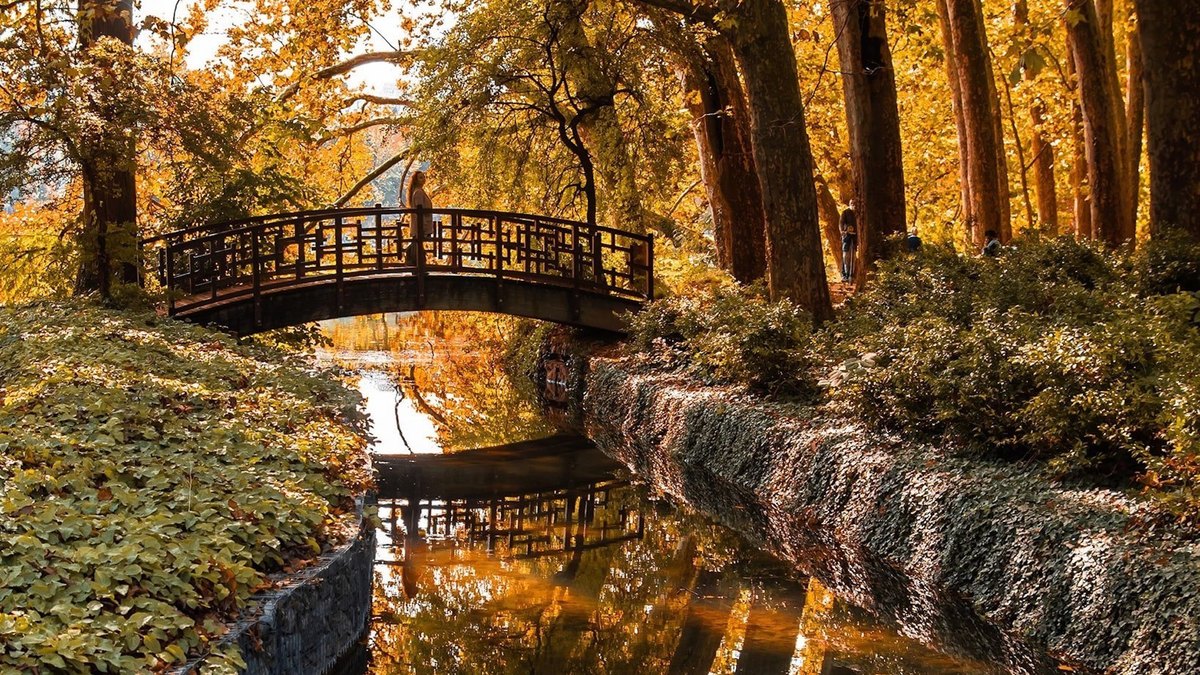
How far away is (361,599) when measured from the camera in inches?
329

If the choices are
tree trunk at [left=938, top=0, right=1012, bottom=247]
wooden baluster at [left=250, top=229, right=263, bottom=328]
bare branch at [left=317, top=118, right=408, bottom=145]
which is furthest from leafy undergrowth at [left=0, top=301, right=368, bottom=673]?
bare branch at [left=317, top=118, right=408, bottom=145]

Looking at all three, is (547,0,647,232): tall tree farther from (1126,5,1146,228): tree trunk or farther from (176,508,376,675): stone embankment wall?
(176,508,376,675): stone embankment wall

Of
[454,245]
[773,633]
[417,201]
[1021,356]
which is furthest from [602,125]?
[773,633]

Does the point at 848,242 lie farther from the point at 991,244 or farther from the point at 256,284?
the point at 256,284

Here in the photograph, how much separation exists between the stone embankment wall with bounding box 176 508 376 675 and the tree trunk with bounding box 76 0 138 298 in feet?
32.8

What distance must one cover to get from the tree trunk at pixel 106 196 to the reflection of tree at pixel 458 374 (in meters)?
5.21

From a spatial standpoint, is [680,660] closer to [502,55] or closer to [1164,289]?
[1164,289]

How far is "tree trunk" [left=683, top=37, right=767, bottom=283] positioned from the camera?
20781 millimetres

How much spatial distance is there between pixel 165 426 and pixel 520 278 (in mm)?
12324

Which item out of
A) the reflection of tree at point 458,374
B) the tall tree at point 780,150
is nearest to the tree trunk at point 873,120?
the tall tree at point 780,150

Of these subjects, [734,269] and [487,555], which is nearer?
[487,555]

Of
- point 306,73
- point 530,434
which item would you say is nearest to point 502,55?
point 306,73

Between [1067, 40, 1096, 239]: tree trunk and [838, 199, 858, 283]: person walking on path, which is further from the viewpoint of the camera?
[838, 199, 858, 283]: person walking on path

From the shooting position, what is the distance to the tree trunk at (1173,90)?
36.2 feet
